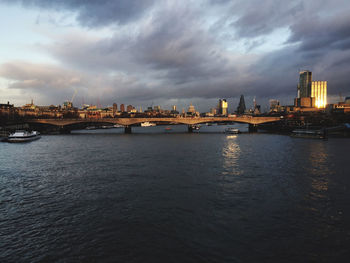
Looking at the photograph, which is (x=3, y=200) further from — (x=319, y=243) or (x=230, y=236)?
(x=319, y=243)

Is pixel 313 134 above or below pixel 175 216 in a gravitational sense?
above

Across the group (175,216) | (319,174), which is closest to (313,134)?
(319,174)

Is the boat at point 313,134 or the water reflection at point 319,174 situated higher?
the boat at point 313,134

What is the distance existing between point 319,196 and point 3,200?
82.0 feet

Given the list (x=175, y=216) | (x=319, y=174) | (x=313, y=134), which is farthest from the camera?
(x=313, y=134)

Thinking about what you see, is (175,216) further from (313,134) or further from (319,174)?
(313,134)

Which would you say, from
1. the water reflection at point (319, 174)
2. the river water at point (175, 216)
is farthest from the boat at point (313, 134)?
the river water at point (175, 216)

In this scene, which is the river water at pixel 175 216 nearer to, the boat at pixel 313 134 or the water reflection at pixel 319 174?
the water reflection at pixel 319 174

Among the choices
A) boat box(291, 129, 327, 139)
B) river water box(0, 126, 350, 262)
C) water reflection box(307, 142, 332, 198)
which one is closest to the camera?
river water box(0, 126, 350, 262)

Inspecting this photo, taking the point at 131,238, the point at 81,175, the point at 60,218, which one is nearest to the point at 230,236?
the point at 131,238

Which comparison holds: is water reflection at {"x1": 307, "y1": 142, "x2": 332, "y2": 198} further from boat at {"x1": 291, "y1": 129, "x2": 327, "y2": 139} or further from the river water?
boat at {"x1": 291, "y1": 129, "x2": 327, "y2": 139}

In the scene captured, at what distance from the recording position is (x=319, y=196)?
60.6 feet

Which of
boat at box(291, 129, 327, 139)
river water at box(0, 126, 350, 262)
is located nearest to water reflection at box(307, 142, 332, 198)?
river water at box(0, 126, 350, 262)

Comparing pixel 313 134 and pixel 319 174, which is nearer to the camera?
pixel 319 174
